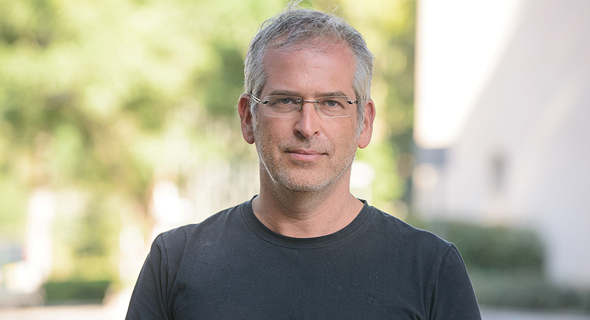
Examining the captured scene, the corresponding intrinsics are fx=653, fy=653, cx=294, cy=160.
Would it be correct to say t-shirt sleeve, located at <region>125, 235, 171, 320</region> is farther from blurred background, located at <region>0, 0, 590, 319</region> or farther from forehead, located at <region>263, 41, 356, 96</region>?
blurred background, located at <region>0, 0, 590, 319</region>

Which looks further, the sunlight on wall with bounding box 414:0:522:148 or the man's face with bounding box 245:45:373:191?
the sunlight on wall with bounding box 414:0:522:148

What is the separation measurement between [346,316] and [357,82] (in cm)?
76

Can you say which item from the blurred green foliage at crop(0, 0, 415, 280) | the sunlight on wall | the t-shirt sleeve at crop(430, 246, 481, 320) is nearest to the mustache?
the t-shirt sleeve at crop(430, 246, 481, 320)

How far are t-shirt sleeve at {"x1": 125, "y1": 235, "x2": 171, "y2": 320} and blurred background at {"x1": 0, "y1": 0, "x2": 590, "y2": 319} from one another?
8.34 metres

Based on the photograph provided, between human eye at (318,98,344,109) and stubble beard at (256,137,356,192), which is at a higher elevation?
human eye at (318,98,344,109)

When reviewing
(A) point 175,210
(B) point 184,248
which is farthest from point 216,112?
(B) point 184,248

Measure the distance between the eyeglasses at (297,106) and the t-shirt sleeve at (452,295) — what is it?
0.58 m

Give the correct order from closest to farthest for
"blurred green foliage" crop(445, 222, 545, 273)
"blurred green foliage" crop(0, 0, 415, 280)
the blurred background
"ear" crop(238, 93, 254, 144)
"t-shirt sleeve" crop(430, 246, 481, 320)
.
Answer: "t-shirt sleeve" crop(430, 246, 481, 320) → "ear" crop(238, 93, 254, 144) → "blurred green foliage" crop(0, 0, 415, 280) → the blurred background → "blurred green foliage" crop(445, 222, 545, 273)

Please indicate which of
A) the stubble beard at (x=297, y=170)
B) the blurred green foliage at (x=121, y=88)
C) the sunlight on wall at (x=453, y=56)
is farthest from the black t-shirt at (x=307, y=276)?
the sunlight on wall at (x=453, y=56)

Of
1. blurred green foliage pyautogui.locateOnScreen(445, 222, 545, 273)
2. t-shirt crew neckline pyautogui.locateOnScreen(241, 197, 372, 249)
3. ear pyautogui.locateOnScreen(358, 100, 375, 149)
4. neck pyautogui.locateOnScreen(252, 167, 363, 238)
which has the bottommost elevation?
blurred green foliage pyautogui.locateOnScreen(445, 222, 545, 273)

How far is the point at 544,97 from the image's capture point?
1403 centimetres

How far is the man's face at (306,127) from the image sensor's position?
2062 millimetres

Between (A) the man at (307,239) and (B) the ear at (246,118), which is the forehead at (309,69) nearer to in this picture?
(A) the man at (307,239)

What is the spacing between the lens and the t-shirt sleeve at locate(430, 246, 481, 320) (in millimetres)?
1982
